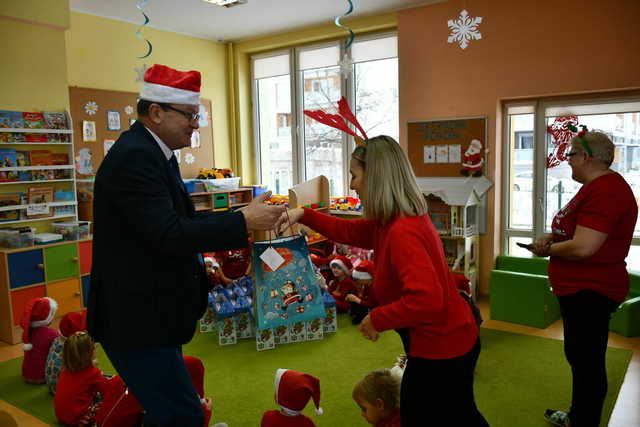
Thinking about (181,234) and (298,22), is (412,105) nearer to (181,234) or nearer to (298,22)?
(298,22)

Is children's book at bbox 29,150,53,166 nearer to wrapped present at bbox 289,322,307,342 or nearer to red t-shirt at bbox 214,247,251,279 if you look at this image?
red t-shirt at bbox 214,247,251,279

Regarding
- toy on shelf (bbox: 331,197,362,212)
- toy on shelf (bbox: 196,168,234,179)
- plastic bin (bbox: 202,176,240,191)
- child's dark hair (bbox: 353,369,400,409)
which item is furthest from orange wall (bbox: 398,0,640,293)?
child's dark hair (bbox: 353,369,400,409)

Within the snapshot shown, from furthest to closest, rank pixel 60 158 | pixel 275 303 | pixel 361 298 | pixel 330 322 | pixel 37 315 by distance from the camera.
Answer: pixel 60 158 < pixel 361 298 < pixel 330 322 < pixel 275 303 < pixel 37 315

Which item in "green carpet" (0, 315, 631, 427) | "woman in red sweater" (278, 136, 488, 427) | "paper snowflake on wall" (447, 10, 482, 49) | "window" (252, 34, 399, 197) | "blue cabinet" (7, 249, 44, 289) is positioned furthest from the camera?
"window" (252, 34, 399, 197)

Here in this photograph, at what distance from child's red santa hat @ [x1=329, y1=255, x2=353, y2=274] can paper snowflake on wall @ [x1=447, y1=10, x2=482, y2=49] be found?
2.33 m

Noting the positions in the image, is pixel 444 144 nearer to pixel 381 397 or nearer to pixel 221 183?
pixel 221 183

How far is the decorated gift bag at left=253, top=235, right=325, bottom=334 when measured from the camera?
3.31 metres

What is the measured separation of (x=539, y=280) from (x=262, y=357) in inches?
90.1

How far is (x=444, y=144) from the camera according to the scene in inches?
203

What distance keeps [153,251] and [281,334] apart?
2.54m

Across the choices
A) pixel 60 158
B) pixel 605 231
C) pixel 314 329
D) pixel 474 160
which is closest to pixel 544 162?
pixel 474 160

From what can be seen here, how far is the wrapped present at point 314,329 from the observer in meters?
3.96

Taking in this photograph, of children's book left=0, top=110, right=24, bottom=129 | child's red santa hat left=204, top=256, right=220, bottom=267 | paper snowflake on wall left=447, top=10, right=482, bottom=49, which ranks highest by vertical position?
paper snowflake on wall left=447, top=10, right=482, bottom=49

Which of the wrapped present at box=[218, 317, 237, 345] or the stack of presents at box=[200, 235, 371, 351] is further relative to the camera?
the wrapped present at box=[218, 317, 237, 345]
